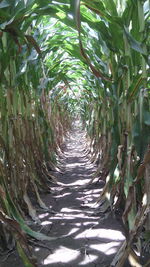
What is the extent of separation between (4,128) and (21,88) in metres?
0.56

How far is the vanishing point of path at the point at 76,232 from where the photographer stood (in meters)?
1.32

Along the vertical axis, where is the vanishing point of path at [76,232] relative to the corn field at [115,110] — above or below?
below

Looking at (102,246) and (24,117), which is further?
(24,117)

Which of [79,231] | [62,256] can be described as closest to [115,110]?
[79,231]

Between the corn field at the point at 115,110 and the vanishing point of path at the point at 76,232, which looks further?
the vanishing point of path at the point at 76,232

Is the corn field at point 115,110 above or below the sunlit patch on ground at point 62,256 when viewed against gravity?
above

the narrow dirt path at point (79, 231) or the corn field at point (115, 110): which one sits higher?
the corn field at point (115, 110)

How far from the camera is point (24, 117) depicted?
215cm

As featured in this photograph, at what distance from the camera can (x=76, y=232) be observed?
5.41 ft

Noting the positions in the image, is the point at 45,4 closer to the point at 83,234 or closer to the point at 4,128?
the point at 4,128

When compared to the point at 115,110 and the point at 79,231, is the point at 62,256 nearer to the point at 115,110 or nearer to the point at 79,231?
the point at 79,231

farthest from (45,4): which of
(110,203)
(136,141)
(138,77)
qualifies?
(110,203)

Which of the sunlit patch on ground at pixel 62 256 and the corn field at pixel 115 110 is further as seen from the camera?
the sunlit patch on ground at pixel 62 256

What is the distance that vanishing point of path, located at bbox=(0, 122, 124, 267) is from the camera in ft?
4.34
